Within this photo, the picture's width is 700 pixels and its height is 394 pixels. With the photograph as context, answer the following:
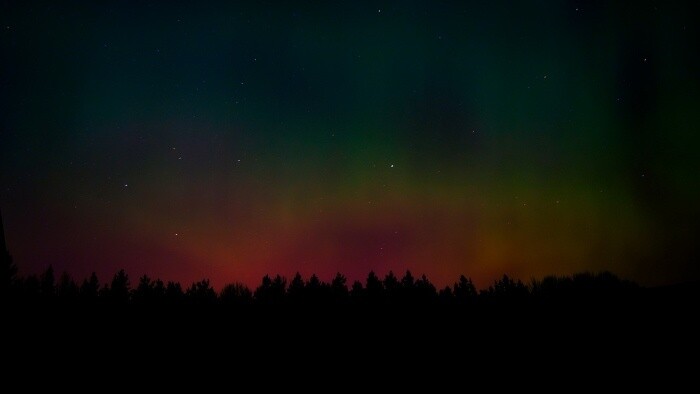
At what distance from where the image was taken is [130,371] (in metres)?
12.4

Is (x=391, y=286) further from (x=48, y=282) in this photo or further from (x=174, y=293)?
(x=48, y=282)

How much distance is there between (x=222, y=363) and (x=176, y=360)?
2.40 m

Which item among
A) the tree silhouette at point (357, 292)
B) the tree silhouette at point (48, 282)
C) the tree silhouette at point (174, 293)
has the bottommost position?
the tree silhouette at point (357, 292)

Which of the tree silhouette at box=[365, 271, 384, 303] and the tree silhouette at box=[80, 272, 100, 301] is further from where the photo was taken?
the tree silhouette at box=[365, 271, 384, 303]

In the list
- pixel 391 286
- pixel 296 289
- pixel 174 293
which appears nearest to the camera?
pixel 174 293

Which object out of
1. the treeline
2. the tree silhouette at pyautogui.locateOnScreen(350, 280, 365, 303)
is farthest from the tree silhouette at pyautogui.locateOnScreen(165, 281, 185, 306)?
the tree silhouette at pyautogui.locateOnScreen(350, 280, 365, 303)

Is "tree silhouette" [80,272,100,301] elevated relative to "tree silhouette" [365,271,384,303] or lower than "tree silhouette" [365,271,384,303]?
elevated

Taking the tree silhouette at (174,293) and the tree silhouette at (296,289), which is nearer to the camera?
the tree silhouette at (174,293)

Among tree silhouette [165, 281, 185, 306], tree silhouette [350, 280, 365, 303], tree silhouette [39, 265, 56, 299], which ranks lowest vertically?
tree silhouette [350, 280, 365, 303]

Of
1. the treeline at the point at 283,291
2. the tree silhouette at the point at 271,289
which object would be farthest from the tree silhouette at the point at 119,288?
the tree silhouette at the point at 271,289

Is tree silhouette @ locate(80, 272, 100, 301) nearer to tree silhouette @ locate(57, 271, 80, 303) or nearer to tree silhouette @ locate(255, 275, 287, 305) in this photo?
tree silhouette @ locate(57, 271, 80, 303)

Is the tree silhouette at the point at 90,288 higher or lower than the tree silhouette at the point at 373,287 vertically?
higher

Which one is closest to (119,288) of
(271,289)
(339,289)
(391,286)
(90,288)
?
(90,288)

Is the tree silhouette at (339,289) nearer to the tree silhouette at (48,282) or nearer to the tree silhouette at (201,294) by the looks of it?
the tree silhouette at (201,294)
